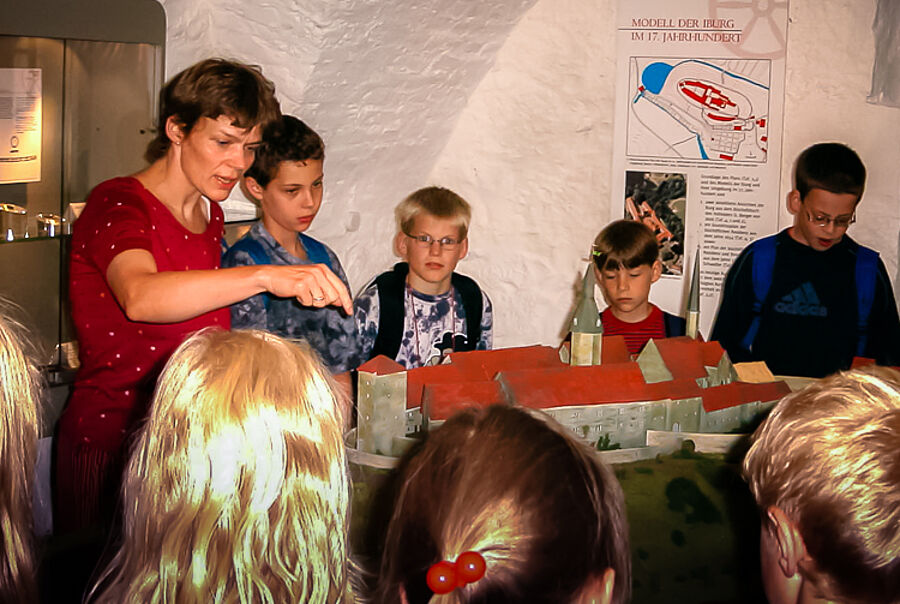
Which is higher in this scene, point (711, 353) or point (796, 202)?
point (796, 202)

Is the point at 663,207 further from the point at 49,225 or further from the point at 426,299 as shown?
the point at 49,225

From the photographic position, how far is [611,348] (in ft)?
7.72

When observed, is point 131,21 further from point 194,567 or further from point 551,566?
point 551,566

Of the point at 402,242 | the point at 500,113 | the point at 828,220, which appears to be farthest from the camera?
the point at 500,113

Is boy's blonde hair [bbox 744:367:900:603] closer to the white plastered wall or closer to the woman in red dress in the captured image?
the woman in red dress

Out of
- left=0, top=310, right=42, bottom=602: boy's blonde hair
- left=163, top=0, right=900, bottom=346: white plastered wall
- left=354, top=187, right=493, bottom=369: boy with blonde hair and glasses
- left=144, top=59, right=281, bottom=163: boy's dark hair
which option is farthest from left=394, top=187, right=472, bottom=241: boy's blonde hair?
left=0, top=310, right=42, bottom=602: boy's blonde hair

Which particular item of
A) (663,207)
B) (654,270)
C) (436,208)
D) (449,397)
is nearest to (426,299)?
(436,208)

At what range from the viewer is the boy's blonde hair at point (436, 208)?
116 inches

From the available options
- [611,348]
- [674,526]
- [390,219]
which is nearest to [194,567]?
[674,526]

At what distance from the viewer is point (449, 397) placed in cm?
194

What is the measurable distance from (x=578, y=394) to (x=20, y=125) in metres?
1.62

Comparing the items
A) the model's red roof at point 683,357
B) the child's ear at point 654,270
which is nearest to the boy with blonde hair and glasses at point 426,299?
the child's ear at point 654,270

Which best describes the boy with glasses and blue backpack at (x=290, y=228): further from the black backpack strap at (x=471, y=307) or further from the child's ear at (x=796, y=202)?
the child's ear at (x=796, y=202)

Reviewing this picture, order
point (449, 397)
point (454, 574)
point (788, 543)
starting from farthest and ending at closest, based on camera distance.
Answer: point (449, 397) < point (788, 543) < point (454, 574)
